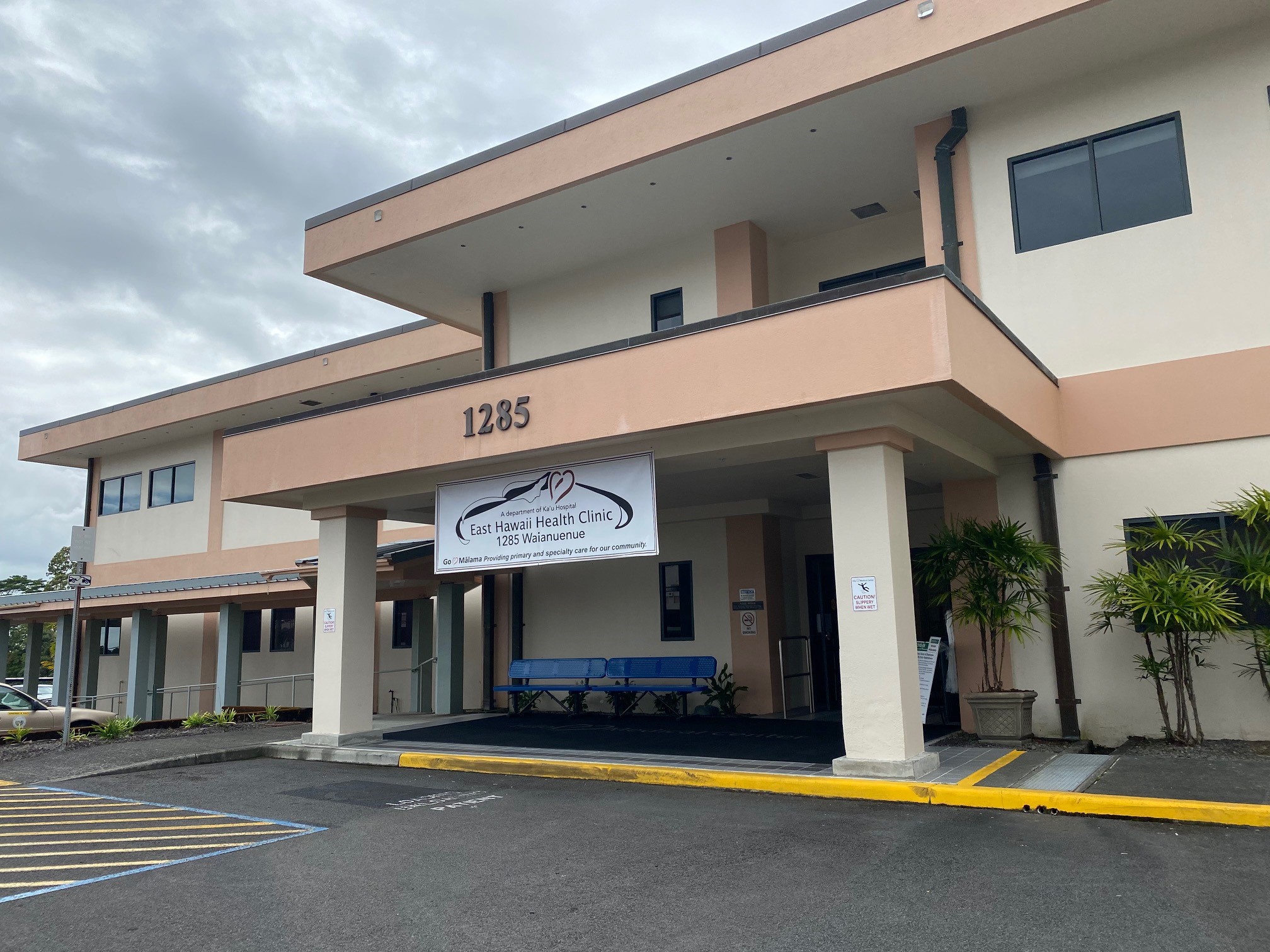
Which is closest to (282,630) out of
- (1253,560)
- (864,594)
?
(864,594)

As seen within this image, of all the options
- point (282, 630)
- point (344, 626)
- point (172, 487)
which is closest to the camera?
point (344, 626)

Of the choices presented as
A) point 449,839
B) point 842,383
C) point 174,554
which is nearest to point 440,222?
point 842,383

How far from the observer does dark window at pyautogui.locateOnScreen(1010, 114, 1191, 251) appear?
36.5 feet

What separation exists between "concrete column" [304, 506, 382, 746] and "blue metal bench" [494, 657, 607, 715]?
355 centimetres

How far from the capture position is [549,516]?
11.8m

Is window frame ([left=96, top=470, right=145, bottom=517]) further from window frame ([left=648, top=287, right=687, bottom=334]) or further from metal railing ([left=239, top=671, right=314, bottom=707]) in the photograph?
window frame ([left=648, top=287, right=687, bottom=334])

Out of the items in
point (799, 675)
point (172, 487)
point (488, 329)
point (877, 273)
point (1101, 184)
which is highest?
point (488, 329)

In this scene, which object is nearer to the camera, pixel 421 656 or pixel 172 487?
pixel 421 656

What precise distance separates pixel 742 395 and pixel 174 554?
23.4 metres

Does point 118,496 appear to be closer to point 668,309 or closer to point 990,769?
point 668,309

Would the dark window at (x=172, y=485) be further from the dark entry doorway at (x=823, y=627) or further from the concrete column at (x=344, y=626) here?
the dark entry doorway at (x=823, y=627)

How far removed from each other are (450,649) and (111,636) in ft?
61.2

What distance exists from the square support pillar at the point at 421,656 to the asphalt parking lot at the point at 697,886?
Answer: 36.3ft

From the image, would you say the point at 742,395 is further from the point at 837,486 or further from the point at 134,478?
the point at 134,478
